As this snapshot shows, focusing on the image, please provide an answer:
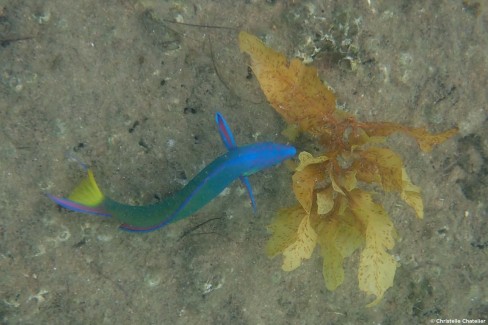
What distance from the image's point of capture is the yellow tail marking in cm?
292

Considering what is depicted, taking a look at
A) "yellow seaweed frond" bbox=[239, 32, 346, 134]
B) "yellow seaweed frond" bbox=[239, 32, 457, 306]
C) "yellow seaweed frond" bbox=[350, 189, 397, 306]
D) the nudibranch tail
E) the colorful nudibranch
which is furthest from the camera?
"yellow seaweed frond" bbox=[350, 189, 397, 306]

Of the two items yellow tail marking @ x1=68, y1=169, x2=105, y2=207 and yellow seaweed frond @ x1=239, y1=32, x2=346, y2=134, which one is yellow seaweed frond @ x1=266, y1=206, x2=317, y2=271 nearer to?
yellow seaweed frond @ x1=239, y1=32, x2=346, y2=134

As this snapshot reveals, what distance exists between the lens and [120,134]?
3.28 metres

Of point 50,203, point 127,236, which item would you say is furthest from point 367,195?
point 50,203

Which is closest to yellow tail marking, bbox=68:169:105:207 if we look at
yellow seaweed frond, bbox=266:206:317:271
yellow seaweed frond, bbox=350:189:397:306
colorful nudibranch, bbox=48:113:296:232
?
colorful nudibranch, bbox=48:113:296:232

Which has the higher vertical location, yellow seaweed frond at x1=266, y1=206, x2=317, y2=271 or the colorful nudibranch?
the colorful nudibranch

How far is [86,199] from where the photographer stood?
116 inches

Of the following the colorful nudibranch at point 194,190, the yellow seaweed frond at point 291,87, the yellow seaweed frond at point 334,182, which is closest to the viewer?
the colorful nudibranch at point 194,190

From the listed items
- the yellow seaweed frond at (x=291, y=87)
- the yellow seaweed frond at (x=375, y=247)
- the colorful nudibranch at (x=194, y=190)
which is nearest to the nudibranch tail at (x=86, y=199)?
the colorful nudibranch at (x=194, y=190)

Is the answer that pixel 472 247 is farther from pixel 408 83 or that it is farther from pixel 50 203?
pixel 50 203

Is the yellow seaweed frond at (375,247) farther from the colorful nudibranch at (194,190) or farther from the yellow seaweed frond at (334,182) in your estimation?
the colorful nudibranch at (194,190)

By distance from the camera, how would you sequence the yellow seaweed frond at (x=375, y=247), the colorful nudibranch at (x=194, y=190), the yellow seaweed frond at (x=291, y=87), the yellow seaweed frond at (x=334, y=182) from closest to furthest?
the colorful nudibranch at (x=194, y=190) → the yellow seaweed frond at (x=291, y=87) → the yellow seaweed frond at (x=334, y=182) → the yellow seaweed frond at (x=375, y=247)

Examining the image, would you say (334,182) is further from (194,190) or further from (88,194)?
(88,194)

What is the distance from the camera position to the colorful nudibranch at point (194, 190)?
2.66 m
